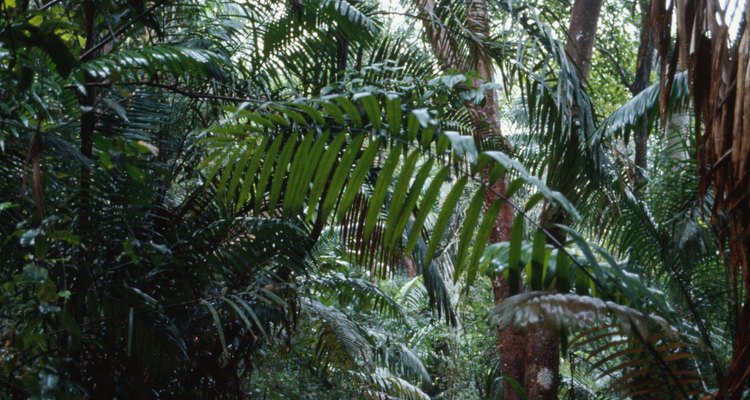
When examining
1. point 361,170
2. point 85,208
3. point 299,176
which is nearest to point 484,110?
point 85,208

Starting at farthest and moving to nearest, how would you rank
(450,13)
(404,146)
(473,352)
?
(473,352), (450,13), (404,146)

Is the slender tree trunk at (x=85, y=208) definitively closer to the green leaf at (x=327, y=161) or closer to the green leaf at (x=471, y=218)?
the green leaf at (x=327, y=161)

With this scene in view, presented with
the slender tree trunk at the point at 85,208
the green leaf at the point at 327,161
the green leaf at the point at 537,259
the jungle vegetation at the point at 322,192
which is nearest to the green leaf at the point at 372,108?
the jungle vegetation at the point at 322,192

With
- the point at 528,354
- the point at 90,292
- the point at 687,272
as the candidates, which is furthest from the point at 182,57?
the point at 687,272

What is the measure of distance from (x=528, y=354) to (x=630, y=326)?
153 inches

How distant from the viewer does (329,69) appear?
4.01m

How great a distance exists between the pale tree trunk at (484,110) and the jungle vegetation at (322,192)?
26 millimetres

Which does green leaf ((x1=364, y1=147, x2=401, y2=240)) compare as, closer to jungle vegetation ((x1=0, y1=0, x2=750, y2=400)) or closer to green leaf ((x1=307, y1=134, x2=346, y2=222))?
jungle vegetation ((x1=0, y1=0, x2=750, y2=400))

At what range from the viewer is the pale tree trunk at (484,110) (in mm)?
4242

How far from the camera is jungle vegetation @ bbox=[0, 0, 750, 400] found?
58.4 inches

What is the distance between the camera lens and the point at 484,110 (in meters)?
5.34

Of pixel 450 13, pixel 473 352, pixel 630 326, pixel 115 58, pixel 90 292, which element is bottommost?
pixel 473 352

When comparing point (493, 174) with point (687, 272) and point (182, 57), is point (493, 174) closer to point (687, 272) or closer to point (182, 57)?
point (182, 57)

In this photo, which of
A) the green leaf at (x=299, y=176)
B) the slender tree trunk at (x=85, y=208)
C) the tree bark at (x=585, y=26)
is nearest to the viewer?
the green leaf at (x=299, y=176)
